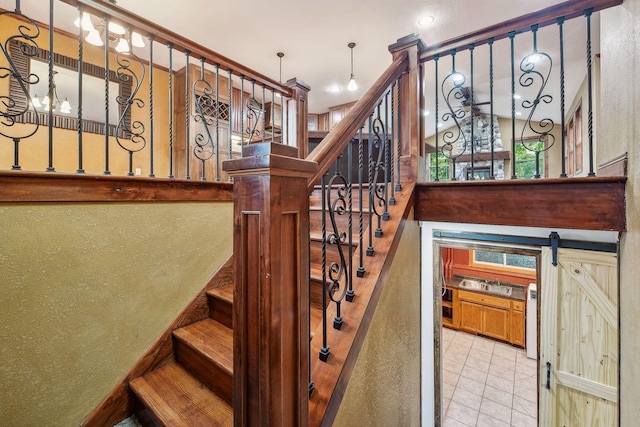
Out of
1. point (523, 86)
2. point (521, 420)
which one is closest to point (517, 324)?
point (521, 420)

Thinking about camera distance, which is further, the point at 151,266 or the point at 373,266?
the point at 151,266

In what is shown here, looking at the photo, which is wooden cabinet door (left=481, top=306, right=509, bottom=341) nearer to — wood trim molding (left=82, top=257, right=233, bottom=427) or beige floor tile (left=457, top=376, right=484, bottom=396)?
beige floor tile (left=457, top=376, right=484, bottom=396)

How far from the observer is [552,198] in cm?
148

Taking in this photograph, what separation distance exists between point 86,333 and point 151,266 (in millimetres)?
389

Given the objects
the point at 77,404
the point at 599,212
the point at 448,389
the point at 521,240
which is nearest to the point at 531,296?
the point at 448,389

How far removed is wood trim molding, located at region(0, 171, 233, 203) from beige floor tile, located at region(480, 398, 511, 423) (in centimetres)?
415

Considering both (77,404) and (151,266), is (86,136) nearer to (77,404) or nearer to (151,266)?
(151,266)

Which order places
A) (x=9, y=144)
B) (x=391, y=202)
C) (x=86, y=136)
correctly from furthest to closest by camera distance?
1. (x=86, y=136)
2. (x=9, y=144)
3. (x=391, y=202)

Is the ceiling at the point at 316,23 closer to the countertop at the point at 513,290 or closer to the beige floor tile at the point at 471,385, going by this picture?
the countertop at the point at 513,290

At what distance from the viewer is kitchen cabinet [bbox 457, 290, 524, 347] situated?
16.7 ft

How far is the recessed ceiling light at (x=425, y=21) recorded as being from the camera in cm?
337

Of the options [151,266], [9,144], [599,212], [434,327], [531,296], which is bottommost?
[531,296]

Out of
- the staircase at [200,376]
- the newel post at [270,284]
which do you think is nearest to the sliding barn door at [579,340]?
the staircase at [200,376]

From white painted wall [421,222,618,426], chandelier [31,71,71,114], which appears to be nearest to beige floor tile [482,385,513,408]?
white painted wall [421,222,618,426]
